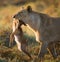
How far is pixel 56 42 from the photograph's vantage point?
45.8ft

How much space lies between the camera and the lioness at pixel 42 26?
13312 mm

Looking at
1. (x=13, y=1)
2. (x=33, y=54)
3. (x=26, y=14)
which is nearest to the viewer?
(x=26, y=14)

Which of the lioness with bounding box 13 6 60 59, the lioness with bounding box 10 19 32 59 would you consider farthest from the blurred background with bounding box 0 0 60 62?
the lioness with bounding box 13 6 60 59

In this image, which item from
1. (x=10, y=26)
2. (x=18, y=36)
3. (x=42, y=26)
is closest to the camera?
(x=42, y=26)

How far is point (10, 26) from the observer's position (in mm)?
17250

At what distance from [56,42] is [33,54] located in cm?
87

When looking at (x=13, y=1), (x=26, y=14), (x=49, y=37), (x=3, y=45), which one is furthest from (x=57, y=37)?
(x=13, y=1)

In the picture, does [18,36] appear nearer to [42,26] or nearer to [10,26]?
[42,26]

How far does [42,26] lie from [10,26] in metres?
3.84

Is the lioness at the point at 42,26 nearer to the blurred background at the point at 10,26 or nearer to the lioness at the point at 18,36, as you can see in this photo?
the lioness at the point at 18,36

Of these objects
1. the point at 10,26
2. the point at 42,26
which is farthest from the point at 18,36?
the point at 10,26

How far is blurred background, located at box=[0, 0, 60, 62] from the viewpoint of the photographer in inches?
559

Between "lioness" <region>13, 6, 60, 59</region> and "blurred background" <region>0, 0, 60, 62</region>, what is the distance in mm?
533

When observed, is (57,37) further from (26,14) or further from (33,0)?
(33,0)
